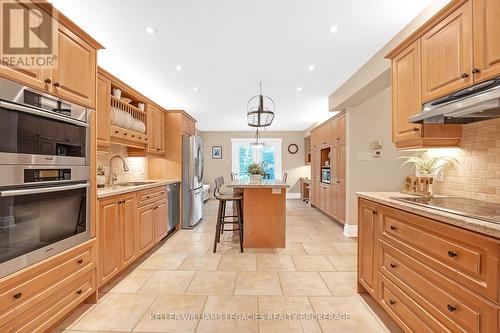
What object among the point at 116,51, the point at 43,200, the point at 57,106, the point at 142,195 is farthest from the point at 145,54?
the point at 43,200

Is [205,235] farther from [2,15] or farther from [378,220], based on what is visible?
[2,15]

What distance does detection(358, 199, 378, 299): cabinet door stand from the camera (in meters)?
1.94

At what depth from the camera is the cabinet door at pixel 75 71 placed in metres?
1.66

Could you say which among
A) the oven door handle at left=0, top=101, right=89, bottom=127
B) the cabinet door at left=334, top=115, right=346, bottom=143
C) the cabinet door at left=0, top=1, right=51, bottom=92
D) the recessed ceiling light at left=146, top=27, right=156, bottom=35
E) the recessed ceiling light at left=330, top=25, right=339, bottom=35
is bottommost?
the oven door handle at left=0, top=101, right=89, bottom=127

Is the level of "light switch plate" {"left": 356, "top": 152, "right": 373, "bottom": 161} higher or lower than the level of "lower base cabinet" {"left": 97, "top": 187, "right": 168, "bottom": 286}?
higher

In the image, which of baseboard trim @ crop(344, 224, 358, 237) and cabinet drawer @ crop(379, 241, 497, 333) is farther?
baseboard trim @ crop(344, 224, 358, 237)

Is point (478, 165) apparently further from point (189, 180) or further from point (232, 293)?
point (189, 180)

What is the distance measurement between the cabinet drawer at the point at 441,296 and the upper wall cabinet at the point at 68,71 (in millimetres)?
2667

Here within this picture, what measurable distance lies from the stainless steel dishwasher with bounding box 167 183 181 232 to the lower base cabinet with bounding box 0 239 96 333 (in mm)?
1953

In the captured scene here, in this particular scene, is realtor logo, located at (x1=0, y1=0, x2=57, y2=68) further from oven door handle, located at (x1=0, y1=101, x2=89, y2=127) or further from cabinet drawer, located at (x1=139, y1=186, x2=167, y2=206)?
cabinet drawer, located at (x1=139, y1=186, x2=167, y2=206)

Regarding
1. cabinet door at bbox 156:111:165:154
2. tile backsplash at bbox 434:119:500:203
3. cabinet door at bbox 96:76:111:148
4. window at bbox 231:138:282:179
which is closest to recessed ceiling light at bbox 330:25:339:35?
tile backsplash at bbox 434:119:500:203

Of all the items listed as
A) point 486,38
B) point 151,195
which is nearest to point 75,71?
point 151,195

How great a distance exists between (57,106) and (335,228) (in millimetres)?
4464

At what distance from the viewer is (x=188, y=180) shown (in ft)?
14.3
